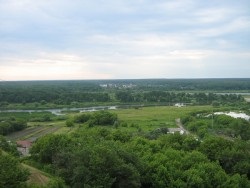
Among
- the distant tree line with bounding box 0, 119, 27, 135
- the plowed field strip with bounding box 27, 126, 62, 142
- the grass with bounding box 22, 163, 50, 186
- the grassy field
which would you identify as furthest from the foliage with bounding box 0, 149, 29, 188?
the distant tree line with bounding box 0, 119, 27, 135

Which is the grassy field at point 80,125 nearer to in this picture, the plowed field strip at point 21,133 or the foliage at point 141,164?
the plowed field strip at point 21,133

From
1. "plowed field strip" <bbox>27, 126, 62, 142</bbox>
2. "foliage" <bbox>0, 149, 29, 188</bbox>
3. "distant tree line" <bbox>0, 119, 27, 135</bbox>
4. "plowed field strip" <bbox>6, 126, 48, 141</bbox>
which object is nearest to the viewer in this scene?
"foliage" <bbox>0, 149, 29, 188</bbox>

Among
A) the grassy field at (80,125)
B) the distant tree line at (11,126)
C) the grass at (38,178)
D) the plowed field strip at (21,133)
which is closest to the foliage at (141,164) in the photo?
the grass at (38,178)

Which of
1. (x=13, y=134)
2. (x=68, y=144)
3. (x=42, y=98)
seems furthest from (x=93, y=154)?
(x=42, y=98)

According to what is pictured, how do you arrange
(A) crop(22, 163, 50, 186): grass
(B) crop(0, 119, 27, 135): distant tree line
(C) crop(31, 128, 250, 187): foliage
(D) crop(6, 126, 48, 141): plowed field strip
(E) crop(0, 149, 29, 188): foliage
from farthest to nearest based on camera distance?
(B) crop(0, 119, 27, 135): distant tree line → (D) crop(6, 126, 48, 141): plowed field strip → (A) crop(22, 163, 50, 186): grass → (C) crop(31, 128, 250, 187): foliage → (E) crop(0, 149, 29, 188): foliage

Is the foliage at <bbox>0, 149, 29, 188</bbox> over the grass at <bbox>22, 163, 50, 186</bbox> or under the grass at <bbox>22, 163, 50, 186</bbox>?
over

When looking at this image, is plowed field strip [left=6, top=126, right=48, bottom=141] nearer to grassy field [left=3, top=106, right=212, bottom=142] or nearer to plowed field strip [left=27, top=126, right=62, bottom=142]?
grassy field [left=3, top=106, right=212, bottom=142]

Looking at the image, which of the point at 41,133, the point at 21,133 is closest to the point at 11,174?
the point at 41,133

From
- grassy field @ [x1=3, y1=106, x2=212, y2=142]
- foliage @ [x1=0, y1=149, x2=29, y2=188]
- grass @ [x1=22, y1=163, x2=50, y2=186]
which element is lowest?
grassy field @ [x1=3, y1=106, x2=212, y2=142]

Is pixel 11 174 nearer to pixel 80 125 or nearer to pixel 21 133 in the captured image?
pixel 21 133

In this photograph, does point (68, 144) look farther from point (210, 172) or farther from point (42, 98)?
point (42, 98)

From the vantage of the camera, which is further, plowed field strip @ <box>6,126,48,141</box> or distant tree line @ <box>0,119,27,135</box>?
distant tree line @ <box>0,119,27,135</box>
